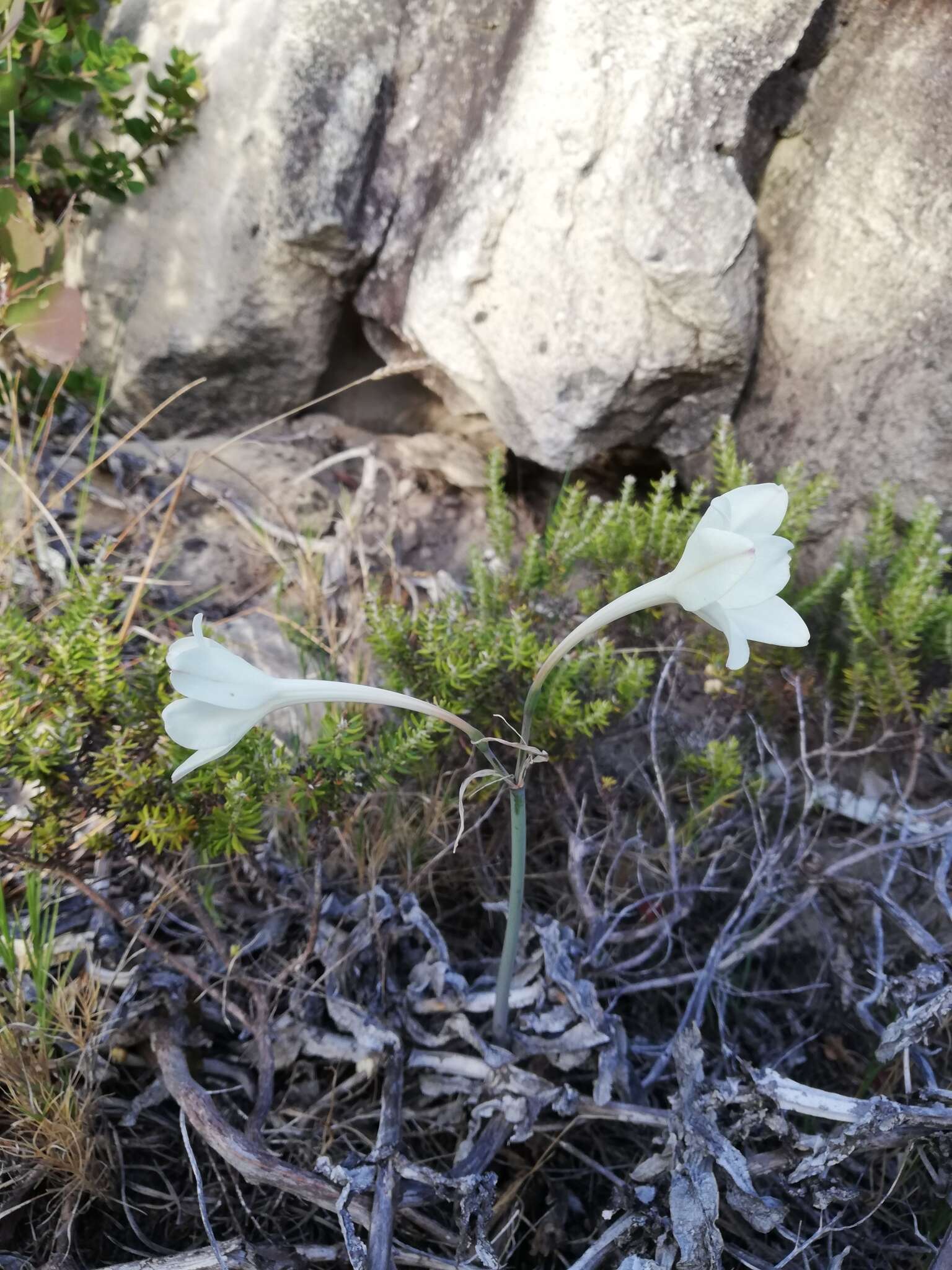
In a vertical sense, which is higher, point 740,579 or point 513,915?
point 740,579

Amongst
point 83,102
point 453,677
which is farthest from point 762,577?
point 83,102

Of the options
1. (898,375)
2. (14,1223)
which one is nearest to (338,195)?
(898,375)

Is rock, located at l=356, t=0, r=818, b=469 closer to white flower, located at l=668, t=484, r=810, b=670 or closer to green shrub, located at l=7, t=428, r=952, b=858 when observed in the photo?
green shrub, located at l=7, t=428, r=952, b=858

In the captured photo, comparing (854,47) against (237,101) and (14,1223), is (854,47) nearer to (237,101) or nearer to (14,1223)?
(237,101)

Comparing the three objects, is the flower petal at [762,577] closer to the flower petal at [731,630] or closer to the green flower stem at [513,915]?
the flower petal at [731,630]

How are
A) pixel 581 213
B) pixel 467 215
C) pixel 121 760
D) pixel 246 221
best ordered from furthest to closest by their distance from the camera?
1. pixel 246 221
2. pixel 467 215
3. pixel 581 213
4. pixel 121 760

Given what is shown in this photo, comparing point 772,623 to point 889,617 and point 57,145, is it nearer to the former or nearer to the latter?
point 889,617
